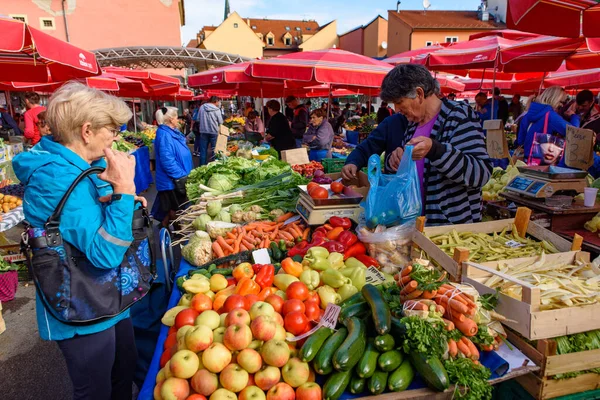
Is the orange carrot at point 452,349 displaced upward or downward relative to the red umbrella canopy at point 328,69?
downward

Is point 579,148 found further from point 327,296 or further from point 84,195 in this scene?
point 84,195

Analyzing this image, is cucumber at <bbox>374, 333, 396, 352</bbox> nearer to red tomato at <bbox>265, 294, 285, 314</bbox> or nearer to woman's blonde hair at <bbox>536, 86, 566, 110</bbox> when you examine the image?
red tomato at <bbox>265, 294, 285, 314</bbox>

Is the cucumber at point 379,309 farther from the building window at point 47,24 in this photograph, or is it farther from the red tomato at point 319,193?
the building window at point 47,24

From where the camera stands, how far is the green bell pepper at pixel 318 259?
2551mm

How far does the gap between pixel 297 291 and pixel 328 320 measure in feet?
0.96

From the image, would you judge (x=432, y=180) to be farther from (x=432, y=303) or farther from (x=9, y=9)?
(x=9, y=9)

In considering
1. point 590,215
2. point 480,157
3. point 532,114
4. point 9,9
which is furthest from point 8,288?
point 9,9

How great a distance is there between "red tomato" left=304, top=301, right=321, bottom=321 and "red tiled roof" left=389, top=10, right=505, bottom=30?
1632 inches

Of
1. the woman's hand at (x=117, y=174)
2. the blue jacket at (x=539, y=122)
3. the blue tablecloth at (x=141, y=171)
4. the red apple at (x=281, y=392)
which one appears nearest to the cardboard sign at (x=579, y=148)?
the blue jacket at (x=539, y=122)

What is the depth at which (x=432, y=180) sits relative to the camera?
9.28ft

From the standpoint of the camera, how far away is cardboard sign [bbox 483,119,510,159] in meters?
5.07

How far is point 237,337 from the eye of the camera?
1720 millimetres

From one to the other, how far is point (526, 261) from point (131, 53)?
80.9 feet

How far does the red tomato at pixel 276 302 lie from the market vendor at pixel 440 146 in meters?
1.30
